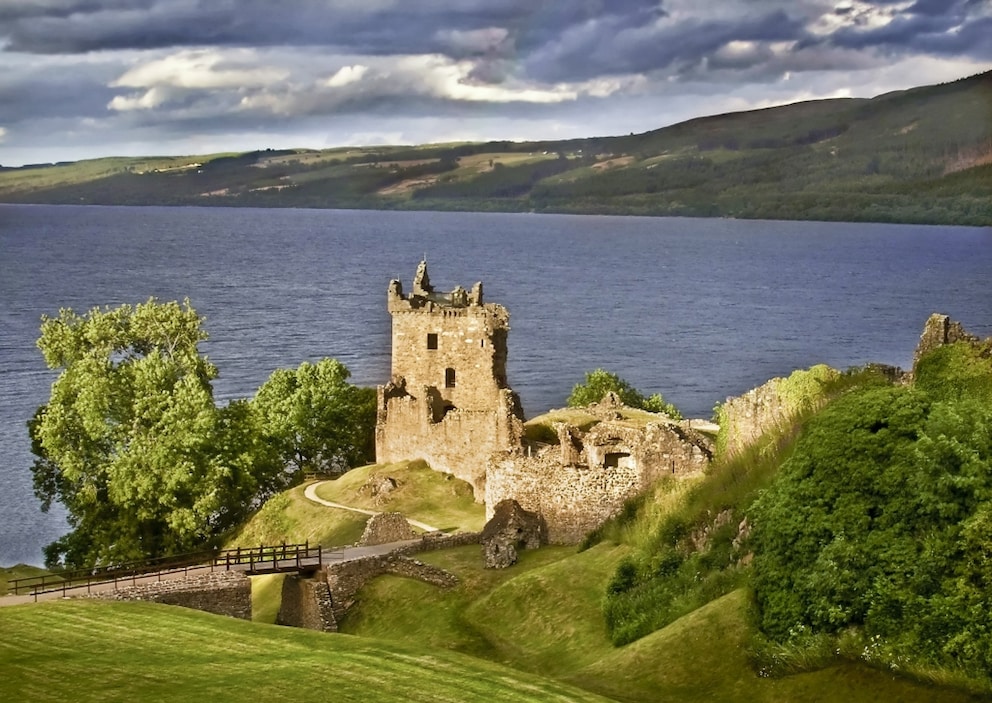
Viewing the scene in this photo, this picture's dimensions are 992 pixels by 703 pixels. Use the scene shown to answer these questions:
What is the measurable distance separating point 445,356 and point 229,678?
38.4 metres

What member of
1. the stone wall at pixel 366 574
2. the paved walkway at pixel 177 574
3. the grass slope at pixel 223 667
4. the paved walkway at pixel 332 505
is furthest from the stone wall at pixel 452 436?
the grass slope at pixel 223 667

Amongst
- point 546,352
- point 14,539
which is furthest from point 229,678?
point 546,352

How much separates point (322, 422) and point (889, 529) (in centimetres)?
4914

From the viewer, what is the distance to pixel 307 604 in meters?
42.7

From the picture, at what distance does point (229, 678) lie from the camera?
88.1ft

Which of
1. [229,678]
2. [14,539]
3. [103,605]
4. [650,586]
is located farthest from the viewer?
[14,539]

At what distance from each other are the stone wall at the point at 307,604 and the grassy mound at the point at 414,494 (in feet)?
30.9

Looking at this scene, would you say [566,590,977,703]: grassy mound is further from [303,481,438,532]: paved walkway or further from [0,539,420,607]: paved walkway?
[303,481,438,532]: paved walkway

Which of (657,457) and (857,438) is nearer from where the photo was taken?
(857,438)

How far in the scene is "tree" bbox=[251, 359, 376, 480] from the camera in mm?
73312

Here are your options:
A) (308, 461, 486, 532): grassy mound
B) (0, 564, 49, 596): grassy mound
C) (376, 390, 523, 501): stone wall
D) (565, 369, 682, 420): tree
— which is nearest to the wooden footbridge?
(0, 564, 49, 596): grassy mound

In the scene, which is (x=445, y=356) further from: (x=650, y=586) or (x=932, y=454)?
(x=932, y=454)

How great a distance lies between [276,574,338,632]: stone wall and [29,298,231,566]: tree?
1491 cm

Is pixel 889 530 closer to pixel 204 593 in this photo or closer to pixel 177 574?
pixel 204 593
